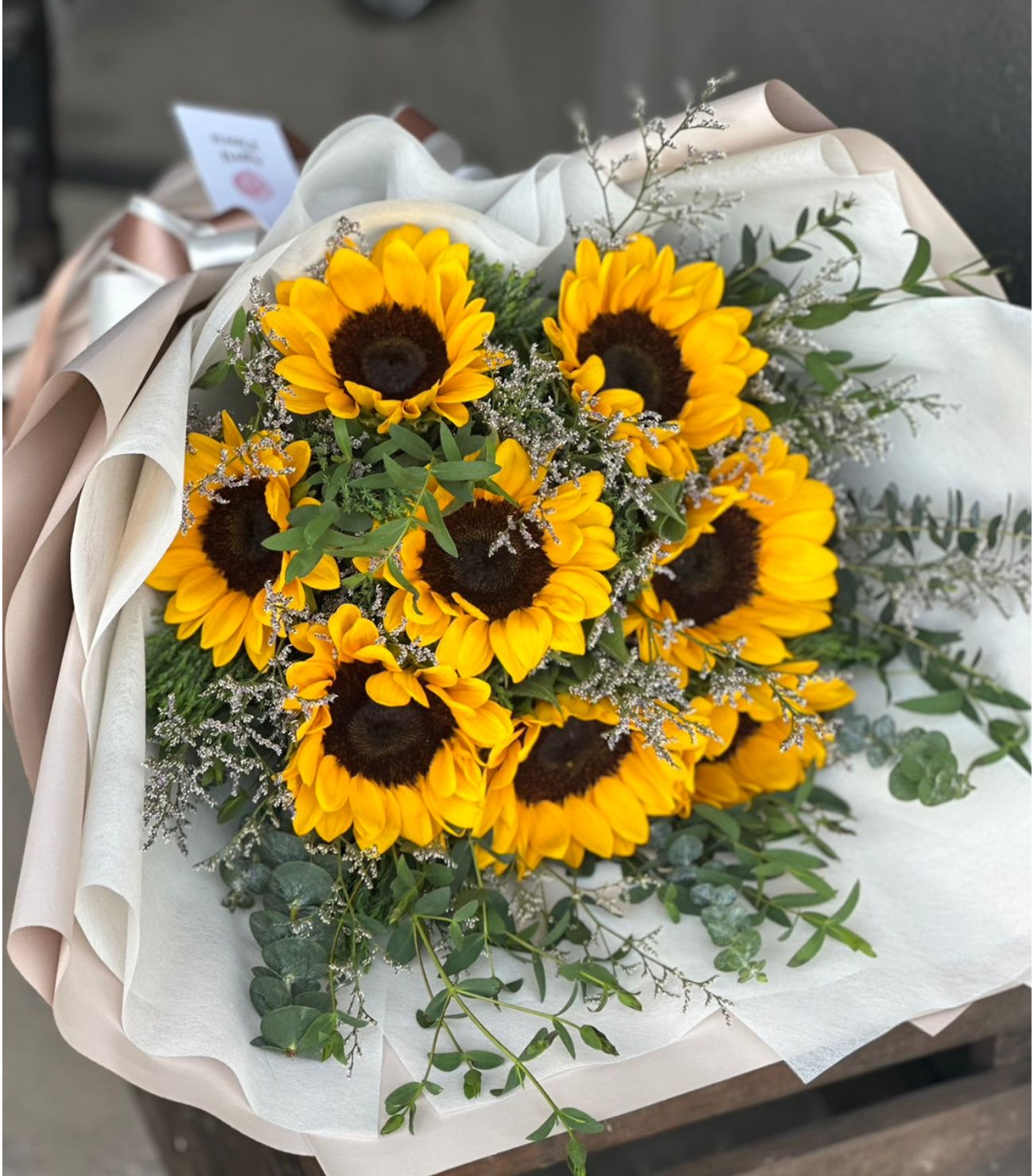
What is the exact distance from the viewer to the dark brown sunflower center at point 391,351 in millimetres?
564

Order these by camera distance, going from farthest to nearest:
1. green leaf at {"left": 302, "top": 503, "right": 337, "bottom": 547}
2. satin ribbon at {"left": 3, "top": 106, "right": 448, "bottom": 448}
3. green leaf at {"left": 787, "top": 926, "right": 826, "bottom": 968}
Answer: satin ribbon at {"left": 3, "top": 106, "right": 448, "bottom": 448} < green leaf at {"left": 787, "top": 926, "right": 826, "bottom": 968} < green leaf at {"left": 302, "top": 503, "right": 337, "bottom": 547}

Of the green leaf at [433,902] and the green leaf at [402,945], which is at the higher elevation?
the green leaf at [433,902]

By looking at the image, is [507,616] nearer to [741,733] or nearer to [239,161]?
[741,733]

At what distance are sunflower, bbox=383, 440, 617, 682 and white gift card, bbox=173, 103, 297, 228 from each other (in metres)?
0.54

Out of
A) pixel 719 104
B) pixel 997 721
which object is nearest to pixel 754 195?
pixel 719 104

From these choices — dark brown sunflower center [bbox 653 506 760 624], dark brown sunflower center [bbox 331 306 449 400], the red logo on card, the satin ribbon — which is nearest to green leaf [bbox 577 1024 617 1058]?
dark brown sunflower center [bbox 653 506 760 624]

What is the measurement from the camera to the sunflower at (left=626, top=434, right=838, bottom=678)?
63 centimetres

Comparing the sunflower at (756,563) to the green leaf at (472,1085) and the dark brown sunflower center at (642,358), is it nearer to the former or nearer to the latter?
the dark brown sunflower center at (642,358)

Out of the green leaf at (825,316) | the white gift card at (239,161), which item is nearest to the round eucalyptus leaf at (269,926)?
the green leaf at (825,316)

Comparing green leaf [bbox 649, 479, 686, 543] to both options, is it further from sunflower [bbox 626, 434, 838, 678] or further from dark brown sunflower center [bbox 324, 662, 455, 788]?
dark brown sunflower center [bbox 324, 662, 455, 788]

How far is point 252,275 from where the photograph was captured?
1.84 ft

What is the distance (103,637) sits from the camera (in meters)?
0.54

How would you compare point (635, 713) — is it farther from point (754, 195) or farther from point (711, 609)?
point (754, 195)

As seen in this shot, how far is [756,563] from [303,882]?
0.31 meters
